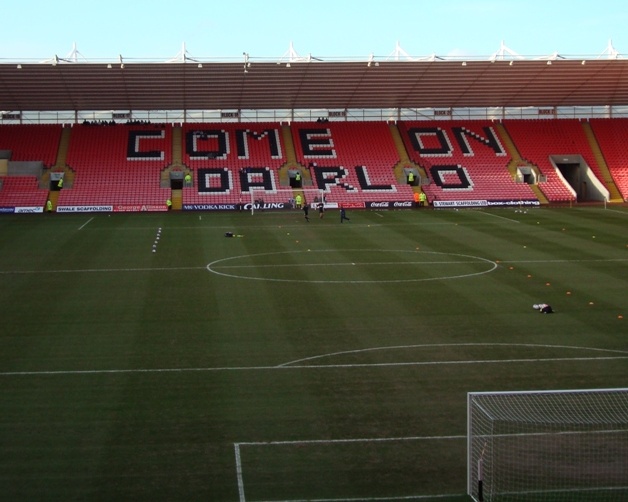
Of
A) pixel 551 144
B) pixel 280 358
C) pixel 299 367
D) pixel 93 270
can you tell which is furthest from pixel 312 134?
pixel 299 367

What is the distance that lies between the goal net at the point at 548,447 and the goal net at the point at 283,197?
47.5 m

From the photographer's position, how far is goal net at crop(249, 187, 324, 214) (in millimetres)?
64125

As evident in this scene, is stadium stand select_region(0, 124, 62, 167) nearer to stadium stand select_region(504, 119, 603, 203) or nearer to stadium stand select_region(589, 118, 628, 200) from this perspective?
stadium stand select_region(504, 119, 603, 203)

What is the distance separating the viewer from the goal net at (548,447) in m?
13.1

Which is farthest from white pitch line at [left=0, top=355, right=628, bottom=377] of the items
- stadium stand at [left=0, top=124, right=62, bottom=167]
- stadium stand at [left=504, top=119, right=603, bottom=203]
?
stadium stand at [left=0, top=124, right=62, bottom=167]

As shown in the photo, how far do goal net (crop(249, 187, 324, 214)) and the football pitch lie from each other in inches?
878

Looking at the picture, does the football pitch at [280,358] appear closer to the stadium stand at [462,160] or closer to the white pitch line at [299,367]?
the white pitch line at [299,367]

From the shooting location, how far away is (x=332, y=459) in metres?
14.5

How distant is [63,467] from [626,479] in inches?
340

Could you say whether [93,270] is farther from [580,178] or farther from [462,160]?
[580,178]

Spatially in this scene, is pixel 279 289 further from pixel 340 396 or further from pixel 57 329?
pixel 340 396

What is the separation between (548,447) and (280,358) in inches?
303

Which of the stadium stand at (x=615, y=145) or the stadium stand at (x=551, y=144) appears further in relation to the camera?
the stadium stand at (x=615, y=145)

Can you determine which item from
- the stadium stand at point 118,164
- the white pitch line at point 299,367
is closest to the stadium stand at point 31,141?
the stadium stand at point 118,164
